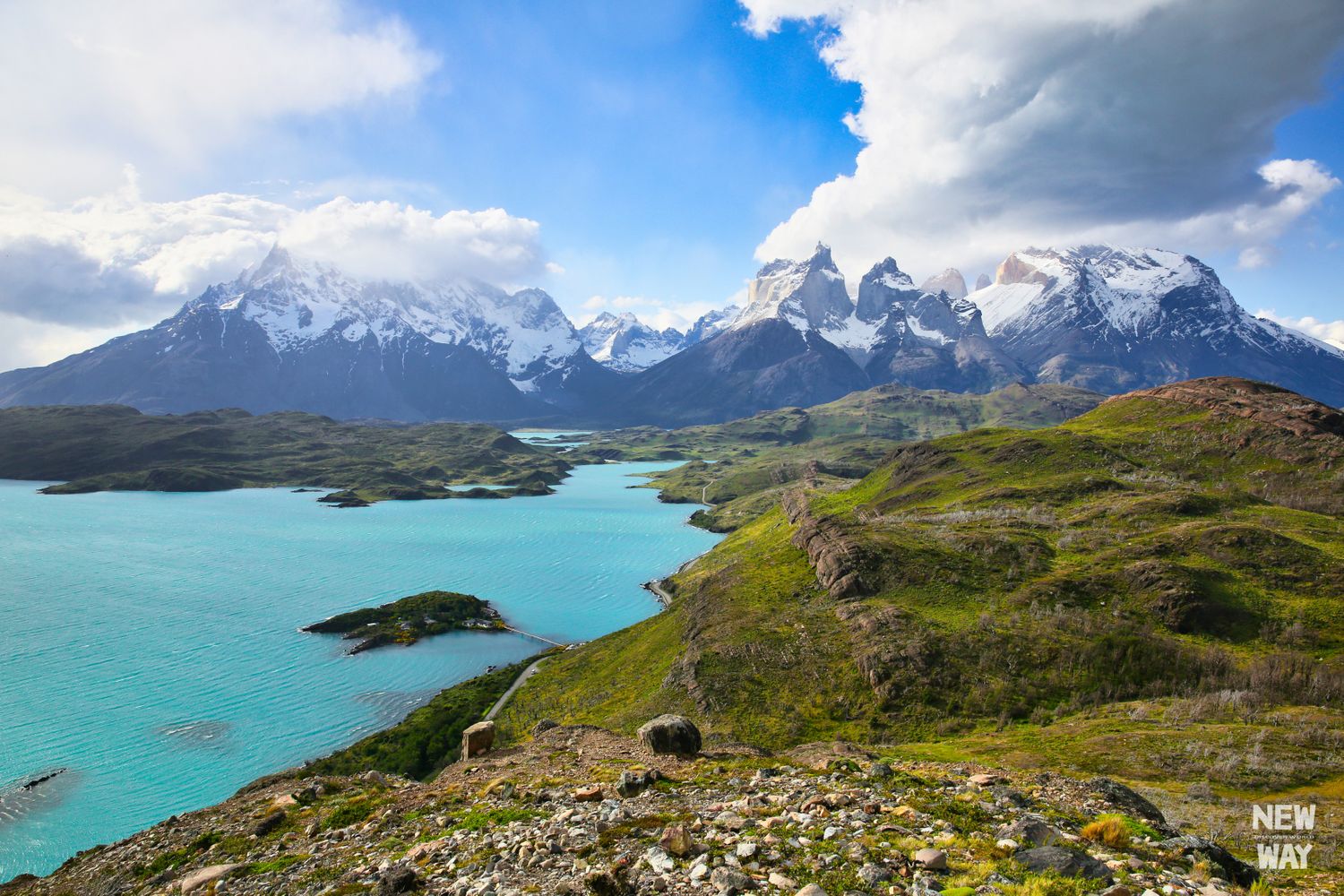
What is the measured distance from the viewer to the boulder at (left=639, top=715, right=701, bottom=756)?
3322 cm

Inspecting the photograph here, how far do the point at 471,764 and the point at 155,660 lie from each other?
291 ft

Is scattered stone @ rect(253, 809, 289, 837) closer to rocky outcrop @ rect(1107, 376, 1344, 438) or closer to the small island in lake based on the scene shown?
the small island in lake

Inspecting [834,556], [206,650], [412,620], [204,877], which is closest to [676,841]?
[204,877]

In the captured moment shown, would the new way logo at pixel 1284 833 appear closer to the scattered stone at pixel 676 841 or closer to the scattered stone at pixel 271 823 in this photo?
the scattered stone at pixel 676 841

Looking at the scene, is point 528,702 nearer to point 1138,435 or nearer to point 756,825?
point 756,825

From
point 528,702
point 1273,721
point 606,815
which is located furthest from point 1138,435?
point 606,815

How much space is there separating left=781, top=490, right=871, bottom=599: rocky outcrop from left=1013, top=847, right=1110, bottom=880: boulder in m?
Answer: 52.3

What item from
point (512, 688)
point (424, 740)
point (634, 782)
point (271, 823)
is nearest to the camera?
point (634, 782)

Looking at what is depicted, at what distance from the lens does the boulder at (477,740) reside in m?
37.6

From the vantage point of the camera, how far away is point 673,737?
33.4m

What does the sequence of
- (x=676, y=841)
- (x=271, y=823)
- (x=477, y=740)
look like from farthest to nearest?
(x=477, y=740) → (x=271, y=823) → (x=676, y=841)

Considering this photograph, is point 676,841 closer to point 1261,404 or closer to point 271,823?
point 271,823

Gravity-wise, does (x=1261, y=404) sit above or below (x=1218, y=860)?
above

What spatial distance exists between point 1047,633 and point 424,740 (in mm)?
63739
